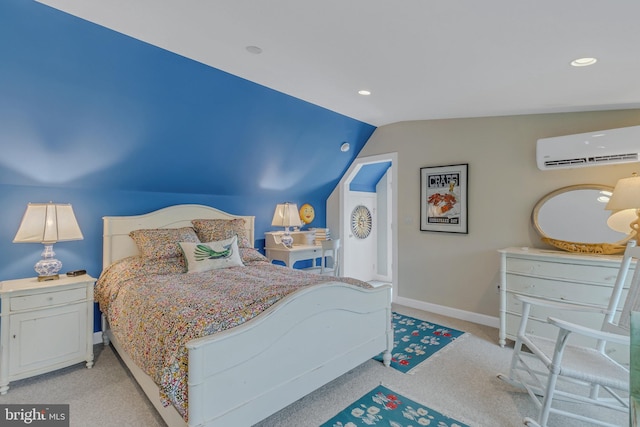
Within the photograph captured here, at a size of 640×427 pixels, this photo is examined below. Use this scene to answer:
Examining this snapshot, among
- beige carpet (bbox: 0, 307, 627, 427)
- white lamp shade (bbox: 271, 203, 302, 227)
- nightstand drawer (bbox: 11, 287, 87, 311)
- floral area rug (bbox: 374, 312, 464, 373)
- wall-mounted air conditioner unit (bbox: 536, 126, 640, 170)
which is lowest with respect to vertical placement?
beige carpet (bbox: 0, 307, 627, 427)

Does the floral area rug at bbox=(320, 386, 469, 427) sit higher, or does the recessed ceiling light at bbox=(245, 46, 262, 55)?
the recessed ceiling light at bbox=(245, 46, 262, 55)

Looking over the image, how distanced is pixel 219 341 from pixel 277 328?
0.35 meters

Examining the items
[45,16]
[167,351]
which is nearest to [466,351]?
[167,351]

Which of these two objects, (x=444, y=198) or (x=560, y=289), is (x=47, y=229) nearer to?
(x=444, y=198)

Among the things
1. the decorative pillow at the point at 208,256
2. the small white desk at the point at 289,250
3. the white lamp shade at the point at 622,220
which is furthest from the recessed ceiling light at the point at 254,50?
the white lamp shade at the point at 622,220

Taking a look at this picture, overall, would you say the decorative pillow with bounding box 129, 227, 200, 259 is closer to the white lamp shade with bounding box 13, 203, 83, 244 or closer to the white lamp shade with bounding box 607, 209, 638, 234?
the white lamp shade with bounding box 13, 203, 83, 244

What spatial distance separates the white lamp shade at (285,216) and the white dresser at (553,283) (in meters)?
2.43

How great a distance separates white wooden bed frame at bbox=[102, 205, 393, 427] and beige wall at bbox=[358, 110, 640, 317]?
155cm

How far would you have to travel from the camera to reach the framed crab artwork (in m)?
3.59

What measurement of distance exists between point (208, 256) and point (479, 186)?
2.95 metres

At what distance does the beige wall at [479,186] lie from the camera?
2.95 metres

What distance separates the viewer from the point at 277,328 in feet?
5.67

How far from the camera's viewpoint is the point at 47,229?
7.72 ft

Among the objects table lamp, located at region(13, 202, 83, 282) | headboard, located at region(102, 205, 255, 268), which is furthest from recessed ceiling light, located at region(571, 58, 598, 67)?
table lamp, located at region(13, 202, 83, 282)
